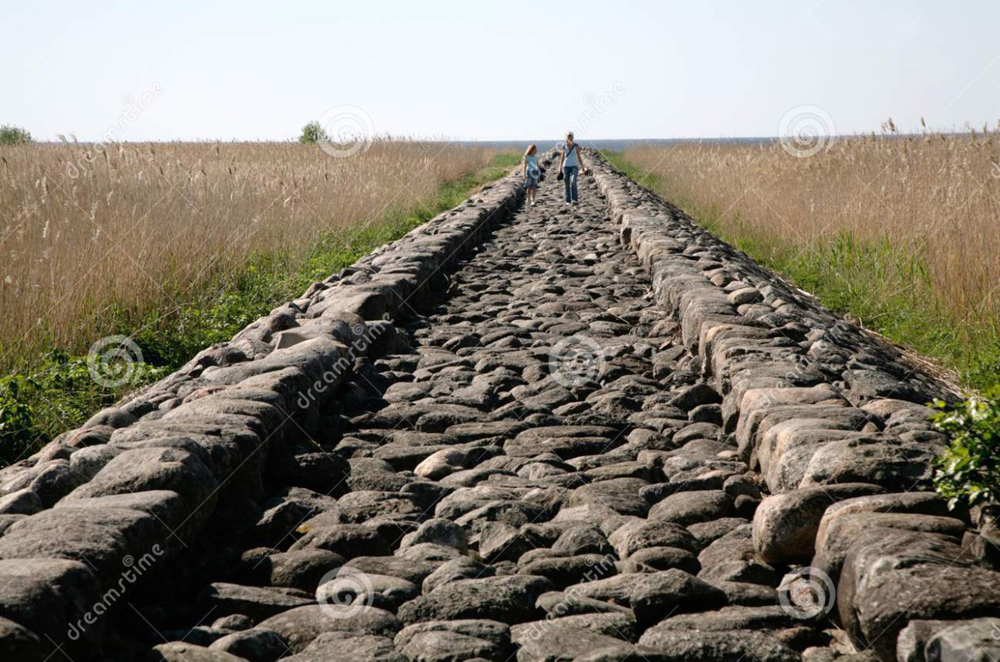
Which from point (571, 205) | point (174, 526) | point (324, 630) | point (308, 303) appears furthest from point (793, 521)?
point (571, 205)

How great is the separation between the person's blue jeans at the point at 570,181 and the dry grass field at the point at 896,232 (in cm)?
335

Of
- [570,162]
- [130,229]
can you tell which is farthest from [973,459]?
[570,162]

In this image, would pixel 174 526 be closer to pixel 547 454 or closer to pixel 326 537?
pixel 326 537

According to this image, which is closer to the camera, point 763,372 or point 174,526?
point 174,526

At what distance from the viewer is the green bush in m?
2.52

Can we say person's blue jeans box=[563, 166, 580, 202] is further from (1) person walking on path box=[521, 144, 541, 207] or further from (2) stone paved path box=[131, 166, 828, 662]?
(2) stone paved path box=[131, 166, 828, 662]

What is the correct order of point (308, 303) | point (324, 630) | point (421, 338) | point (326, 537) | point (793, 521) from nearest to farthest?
point (324, 630) → point (793, 521) → point (326, 537) → point (421, 338) → point (308, 303)

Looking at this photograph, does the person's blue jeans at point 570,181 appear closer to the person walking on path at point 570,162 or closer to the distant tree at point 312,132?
the person walking on path at point 570,162

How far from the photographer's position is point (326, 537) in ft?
10.6

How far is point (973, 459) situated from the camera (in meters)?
2.54

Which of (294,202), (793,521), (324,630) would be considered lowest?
(324,630)

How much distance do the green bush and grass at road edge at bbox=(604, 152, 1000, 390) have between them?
2.44m

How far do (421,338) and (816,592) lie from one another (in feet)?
14.1

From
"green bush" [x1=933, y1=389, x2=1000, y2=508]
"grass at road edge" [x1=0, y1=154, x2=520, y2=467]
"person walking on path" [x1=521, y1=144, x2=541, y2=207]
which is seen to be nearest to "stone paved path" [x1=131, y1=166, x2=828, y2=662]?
"green bush" [x1=933, y1=389, x2=1000, y2=508]
